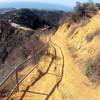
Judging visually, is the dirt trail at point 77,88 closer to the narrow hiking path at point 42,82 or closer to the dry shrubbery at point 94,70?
the dry shrubbery at point 94,70

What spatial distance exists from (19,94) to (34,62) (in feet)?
16.7

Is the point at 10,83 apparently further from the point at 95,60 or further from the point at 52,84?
the point at 95,60

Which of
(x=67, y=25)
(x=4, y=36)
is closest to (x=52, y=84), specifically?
(x=67, y=25)

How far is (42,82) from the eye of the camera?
14.9 m

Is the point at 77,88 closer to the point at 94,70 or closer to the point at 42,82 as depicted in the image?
the point at 94,70

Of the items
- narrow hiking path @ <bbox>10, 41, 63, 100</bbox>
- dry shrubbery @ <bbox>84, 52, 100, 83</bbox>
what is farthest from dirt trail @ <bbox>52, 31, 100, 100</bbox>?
narrow hiking path @ <bbox>10, 41, 63, 100</bbox>

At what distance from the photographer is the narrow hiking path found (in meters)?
13.1

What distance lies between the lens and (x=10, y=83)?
14500 millimetres

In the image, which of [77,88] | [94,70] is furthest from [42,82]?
[94,70]

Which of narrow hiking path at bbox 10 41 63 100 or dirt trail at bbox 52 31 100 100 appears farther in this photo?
narrow hiking path at bbox 10 41 63 100

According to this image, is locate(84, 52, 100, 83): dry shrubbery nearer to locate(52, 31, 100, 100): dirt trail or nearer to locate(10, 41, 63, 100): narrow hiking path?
locate(52, 31, 100, 100): dirt trail

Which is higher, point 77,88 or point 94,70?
point 94,70

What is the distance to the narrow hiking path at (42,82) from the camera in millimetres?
13078

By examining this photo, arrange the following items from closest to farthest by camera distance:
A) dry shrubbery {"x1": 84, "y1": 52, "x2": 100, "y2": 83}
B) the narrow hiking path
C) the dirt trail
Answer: the dirt trail → the narrow hiking path → dry shrubbery {"x1": 84, "y1": 52, "x2": 100, "y2": 83}
